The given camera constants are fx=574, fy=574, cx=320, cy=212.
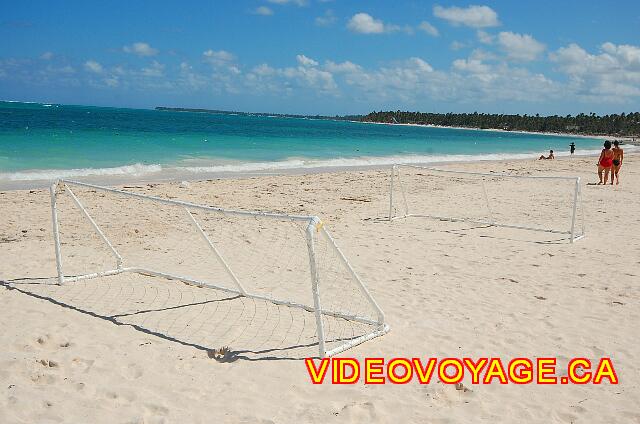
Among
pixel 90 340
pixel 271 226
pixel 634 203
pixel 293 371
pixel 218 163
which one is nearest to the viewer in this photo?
pixel 293 371

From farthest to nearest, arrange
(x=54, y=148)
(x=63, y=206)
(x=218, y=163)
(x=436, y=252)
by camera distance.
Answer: (x=54, y=148), (x=218, y=163), (x=63, y=206), (x=436, y=252)

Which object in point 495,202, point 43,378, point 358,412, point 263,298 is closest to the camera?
point 358,412

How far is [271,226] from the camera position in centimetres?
1019

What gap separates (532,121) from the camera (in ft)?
439

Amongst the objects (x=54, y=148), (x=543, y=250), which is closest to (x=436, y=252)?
(x=543, y=250)

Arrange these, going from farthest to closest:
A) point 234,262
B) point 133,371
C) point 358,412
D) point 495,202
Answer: point 495,202 < point 234,262 < point 133,371 < point 358,412

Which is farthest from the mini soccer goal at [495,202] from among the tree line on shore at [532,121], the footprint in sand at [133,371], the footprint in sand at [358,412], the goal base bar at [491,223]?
the tree line on shore at [532,121]

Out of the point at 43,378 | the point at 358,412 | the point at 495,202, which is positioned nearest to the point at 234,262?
the point at 43,378

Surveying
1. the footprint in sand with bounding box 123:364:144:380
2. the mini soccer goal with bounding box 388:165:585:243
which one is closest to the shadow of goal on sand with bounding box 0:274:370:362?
the footprint in sand with bounding box 123:364:144:380

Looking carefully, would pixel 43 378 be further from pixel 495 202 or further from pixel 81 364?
pixel 495 202

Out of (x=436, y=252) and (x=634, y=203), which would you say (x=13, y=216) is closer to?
(x=436, y=252)

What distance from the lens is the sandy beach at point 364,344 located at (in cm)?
400

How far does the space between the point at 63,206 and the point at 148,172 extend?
8850 mm

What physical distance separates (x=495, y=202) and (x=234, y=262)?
8.25 m
